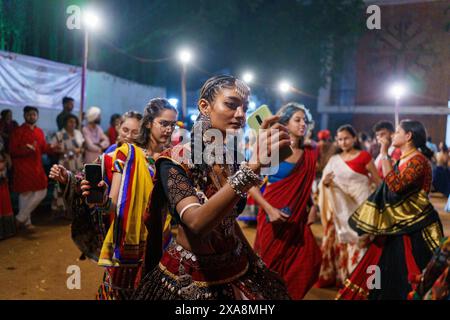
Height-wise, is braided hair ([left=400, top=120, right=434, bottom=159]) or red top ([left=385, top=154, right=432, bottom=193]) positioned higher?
braided hair ([left=400, top=120, right=434, bottom=159])

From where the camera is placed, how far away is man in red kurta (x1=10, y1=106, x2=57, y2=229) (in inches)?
220

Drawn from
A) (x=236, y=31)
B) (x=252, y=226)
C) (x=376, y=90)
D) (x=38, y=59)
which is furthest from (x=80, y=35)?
(x=376, y=90)

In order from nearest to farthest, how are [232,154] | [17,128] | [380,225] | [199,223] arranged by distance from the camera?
[199,223] < [232,154] < [380,225] < [17,128]

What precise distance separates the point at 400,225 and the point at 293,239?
3.07ft

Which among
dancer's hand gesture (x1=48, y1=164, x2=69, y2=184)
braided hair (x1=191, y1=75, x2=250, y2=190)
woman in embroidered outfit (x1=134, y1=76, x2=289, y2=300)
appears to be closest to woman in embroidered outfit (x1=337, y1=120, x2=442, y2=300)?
woman in embroidered outfit (x1=134, y1=76, x2=289, y2=300)

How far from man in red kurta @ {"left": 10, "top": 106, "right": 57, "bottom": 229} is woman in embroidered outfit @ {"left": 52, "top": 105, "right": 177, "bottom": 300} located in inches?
121

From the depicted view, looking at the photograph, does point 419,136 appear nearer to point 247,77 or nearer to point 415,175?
point 415,175

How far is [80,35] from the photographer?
373 inches

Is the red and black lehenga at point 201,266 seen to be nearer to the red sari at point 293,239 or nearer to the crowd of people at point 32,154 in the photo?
the red sari at point 293,239

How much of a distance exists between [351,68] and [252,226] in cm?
1962

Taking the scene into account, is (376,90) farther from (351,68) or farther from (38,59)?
(38,59)

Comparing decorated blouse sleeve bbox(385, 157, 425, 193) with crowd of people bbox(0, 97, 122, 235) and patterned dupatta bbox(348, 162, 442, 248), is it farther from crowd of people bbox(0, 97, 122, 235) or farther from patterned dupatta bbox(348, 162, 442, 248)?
crowd of people bbox(0, 97, 122, 235)

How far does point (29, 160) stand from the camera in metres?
6.31

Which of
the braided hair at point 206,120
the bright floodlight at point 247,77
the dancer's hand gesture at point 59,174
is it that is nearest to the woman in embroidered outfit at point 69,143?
the dancer's hand gesture at point 59,174
